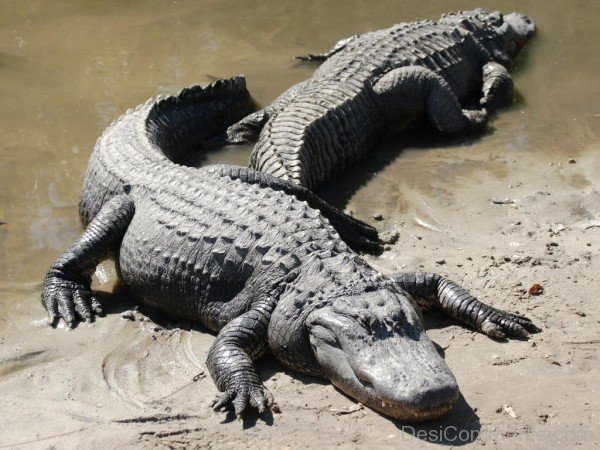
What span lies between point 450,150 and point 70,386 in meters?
4.48

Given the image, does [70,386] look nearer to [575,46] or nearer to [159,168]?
[159,168]

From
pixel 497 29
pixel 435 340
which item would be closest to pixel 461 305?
pixel 435 340

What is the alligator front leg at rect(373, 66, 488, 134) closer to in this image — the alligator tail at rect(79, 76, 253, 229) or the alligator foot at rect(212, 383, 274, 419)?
the alligator tail at rect(79, 76, 253, 229)

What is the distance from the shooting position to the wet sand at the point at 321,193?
3977 millimetres

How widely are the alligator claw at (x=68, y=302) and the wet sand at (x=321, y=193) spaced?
9 centimetres

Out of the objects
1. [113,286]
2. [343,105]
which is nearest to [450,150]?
[343,105]

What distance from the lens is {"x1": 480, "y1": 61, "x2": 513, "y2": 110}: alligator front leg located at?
8.35 m

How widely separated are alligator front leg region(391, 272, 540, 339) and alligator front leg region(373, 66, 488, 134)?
332 centimetres

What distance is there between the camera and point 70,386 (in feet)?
14.9

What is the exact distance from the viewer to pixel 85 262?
18.2 ft

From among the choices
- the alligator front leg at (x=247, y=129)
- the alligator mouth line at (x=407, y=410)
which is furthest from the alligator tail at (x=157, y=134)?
the alligator mouth line at (x=407, y=410)

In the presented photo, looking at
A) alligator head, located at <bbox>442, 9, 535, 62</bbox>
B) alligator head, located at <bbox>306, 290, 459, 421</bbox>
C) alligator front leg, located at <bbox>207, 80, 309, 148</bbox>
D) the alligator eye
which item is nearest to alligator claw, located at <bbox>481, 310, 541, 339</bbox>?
alligator head, located at <bbox>306, 290, 459, 421</bbox>

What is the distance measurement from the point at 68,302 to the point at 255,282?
1.47 meters

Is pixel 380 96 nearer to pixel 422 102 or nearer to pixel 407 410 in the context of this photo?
pixel 422 102
